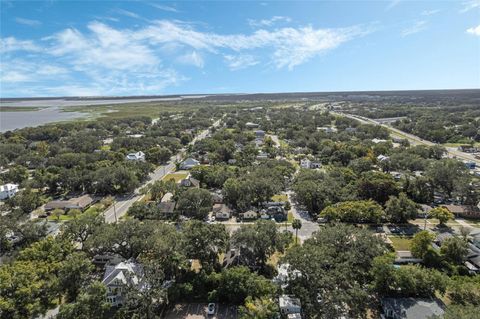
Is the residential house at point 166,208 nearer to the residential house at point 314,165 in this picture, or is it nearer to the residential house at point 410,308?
the residential house at point 410,308

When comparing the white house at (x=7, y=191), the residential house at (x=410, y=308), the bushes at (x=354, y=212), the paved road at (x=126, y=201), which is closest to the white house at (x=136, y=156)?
the paved road at (x=126, y=201)

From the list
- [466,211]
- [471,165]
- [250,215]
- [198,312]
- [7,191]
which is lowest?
[198,312]

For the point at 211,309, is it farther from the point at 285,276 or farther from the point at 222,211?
the point at 222,211

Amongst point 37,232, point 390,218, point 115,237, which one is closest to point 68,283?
point 115,237

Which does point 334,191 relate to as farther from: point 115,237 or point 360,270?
point 115,237

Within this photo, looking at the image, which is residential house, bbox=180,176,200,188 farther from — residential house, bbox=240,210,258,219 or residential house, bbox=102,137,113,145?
residential house, bbox=102,137,113,145

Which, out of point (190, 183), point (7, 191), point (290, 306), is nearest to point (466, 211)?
point (290, 306)
